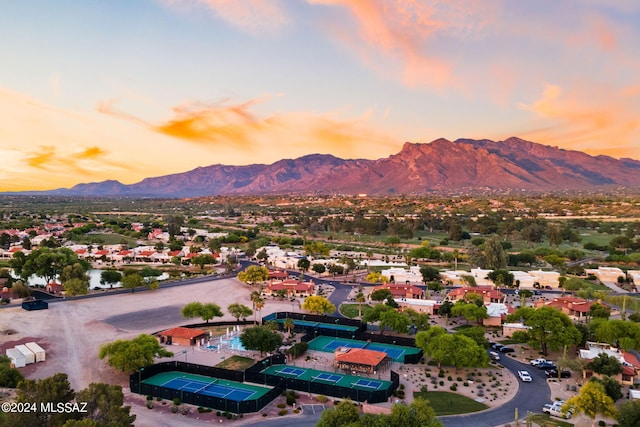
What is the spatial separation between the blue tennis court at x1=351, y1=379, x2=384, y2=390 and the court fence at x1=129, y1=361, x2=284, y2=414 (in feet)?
17.7

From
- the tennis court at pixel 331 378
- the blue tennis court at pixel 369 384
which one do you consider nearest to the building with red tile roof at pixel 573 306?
the blue tennis court at pixel 369 384

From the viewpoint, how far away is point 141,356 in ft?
103

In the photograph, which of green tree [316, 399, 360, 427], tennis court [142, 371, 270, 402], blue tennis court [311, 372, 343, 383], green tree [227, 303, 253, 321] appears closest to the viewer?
green tree [316, 399, 360, 427]

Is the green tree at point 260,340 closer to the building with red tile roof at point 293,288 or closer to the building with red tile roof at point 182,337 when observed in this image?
the building with red tile roof at point 182,337

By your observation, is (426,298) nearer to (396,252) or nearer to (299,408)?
(299,408)

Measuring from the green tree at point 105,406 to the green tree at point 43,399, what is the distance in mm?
706

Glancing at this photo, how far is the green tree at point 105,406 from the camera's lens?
67.8 ft

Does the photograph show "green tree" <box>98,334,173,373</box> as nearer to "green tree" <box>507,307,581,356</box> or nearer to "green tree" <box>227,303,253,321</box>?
"green tree" <box>227,303,253,321</box>

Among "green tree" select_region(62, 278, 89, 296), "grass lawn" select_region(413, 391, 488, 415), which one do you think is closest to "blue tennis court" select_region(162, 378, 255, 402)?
"grass lawn" select_region(413, 391, 488, 415)

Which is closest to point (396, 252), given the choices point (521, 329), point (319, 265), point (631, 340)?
point (319, 265)

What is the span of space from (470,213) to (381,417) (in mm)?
147096

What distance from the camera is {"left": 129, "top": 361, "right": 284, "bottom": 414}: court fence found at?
26.9 m

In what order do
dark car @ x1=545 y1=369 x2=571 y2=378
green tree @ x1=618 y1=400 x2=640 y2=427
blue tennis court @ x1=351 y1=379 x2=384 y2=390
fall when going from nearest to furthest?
green tree @ x1=618 y1=400 x2=640 y2=427
blue tennis court @ x1=351 y1=379 x2=384 y2=390
dark car @ x1=545 y1=369 x2=571 y2=378

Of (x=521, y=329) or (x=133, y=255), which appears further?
(x=133, y=255)
